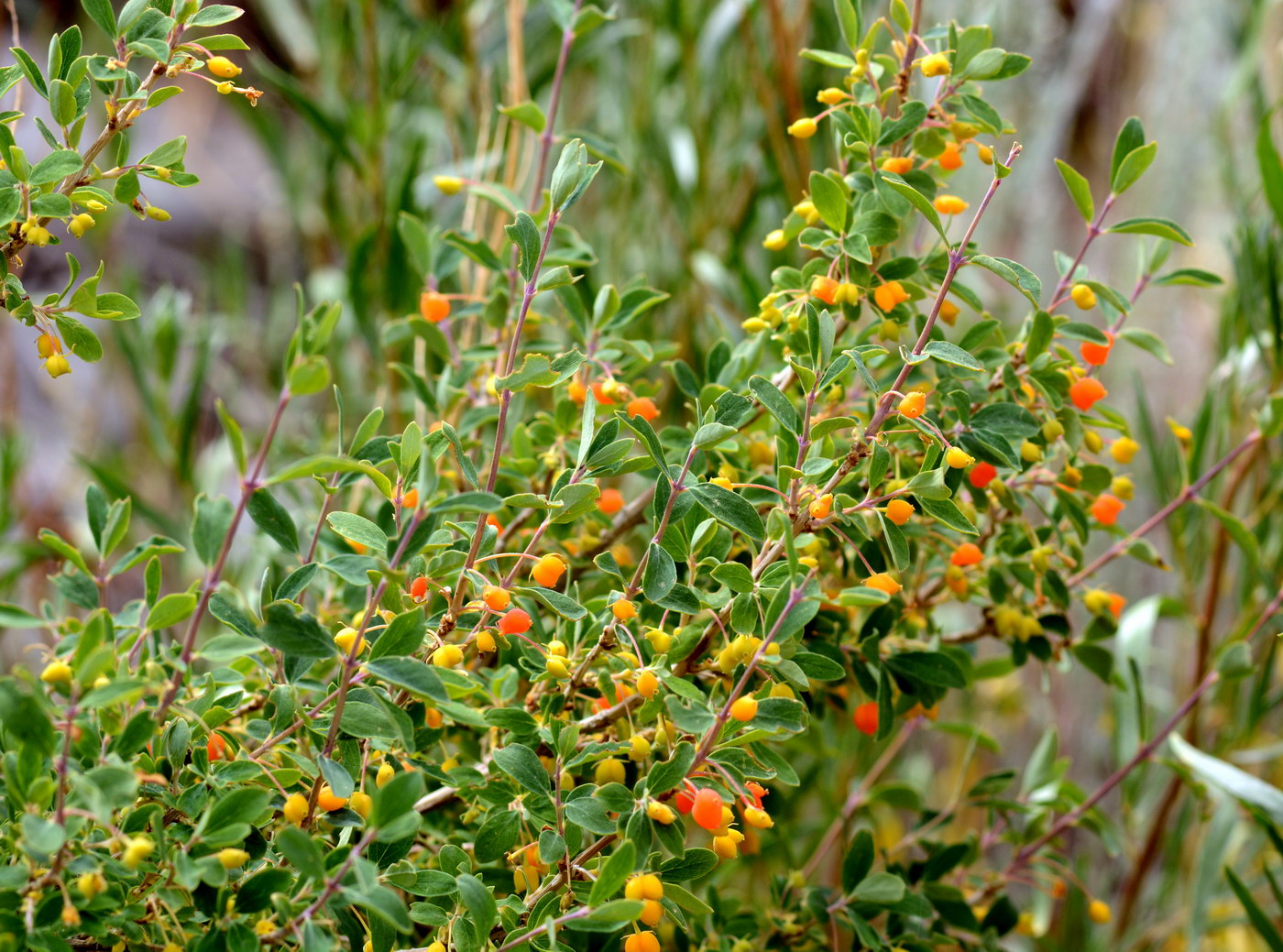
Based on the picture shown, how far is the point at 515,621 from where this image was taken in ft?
1.30

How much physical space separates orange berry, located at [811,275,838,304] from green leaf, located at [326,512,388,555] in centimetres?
23

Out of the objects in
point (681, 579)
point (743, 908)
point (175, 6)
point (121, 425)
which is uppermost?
point (175, 6)

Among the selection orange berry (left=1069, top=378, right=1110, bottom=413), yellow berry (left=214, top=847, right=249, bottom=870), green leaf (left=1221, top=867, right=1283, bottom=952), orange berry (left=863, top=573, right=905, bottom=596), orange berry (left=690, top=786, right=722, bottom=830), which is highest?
orange berry (left=1069, top=378, right=1110, bottom=413)

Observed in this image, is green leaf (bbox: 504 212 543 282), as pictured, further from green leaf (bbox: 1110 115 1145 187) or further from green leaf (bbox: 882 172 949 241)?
green leaf (bbox: 1110 115 1145 187)

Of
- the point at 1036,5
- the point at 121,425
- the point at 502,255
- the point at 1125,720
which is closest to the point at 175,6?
the point at 502,255

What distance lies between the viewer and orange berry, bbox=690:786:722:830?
1.21ft

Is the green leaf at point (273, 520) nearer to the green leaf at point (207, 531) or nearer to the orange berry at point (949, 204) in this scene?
the green leaf at point (207, 531)

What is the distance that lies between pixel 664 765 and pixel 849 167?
0.34 meters

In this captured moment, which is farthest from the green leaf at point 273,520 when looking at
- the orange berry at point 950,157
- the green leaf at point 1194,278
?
the green leaf at point 1194,278

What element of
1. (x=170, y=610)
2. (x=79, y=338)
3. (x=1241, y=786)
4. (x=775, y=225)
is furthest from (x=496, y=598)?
(x=775, y=225)

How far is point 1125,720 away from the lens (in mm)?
770

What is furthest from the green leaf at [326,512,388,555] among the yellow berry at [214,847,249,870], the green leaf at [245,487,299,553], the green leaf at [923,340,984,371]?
the green leaf at [923,340,984,371]

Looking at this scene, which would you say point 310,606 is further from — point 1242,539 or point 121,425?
point 121,425

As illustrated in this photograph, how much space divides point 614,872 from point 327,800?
126 mm
